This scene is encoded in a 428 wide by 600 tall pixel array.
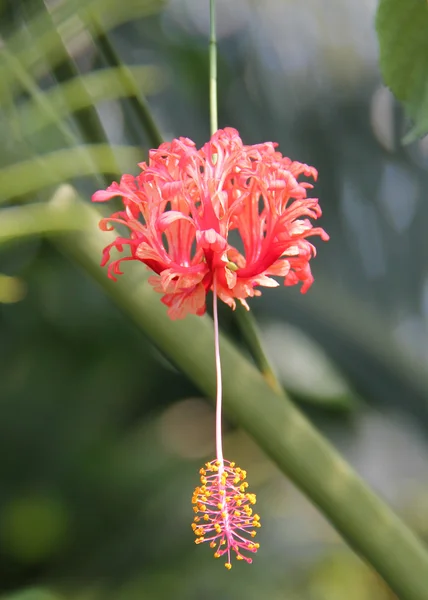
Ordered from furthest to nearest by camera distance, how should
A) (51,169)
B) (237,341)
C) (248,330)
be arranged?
(237,341) < (248,330) < (51,169)

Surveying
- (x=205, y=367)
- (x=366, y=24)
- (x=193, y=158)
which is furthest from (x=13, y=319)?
(x=366, y=24)

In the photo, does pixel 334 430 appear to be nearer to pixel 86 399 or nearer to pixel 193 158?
pixel 86 399

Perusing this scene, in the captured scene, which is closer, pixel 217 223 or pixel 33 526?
pixel 217 223

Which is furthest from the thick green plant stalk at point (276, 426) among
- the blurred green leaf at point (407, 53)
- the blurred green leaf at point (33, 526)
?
the blurred green leaf at point (33, 526)

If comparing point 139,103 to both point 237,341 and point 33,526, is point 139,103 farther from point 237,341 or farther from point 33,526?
point 33,526

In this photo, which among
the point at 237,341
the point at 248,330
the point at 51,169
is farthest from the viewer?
the point at 237,341

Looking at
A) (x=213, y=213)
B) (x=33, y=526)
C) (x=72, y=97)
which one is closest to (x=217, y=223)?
(x=213, y=213)
